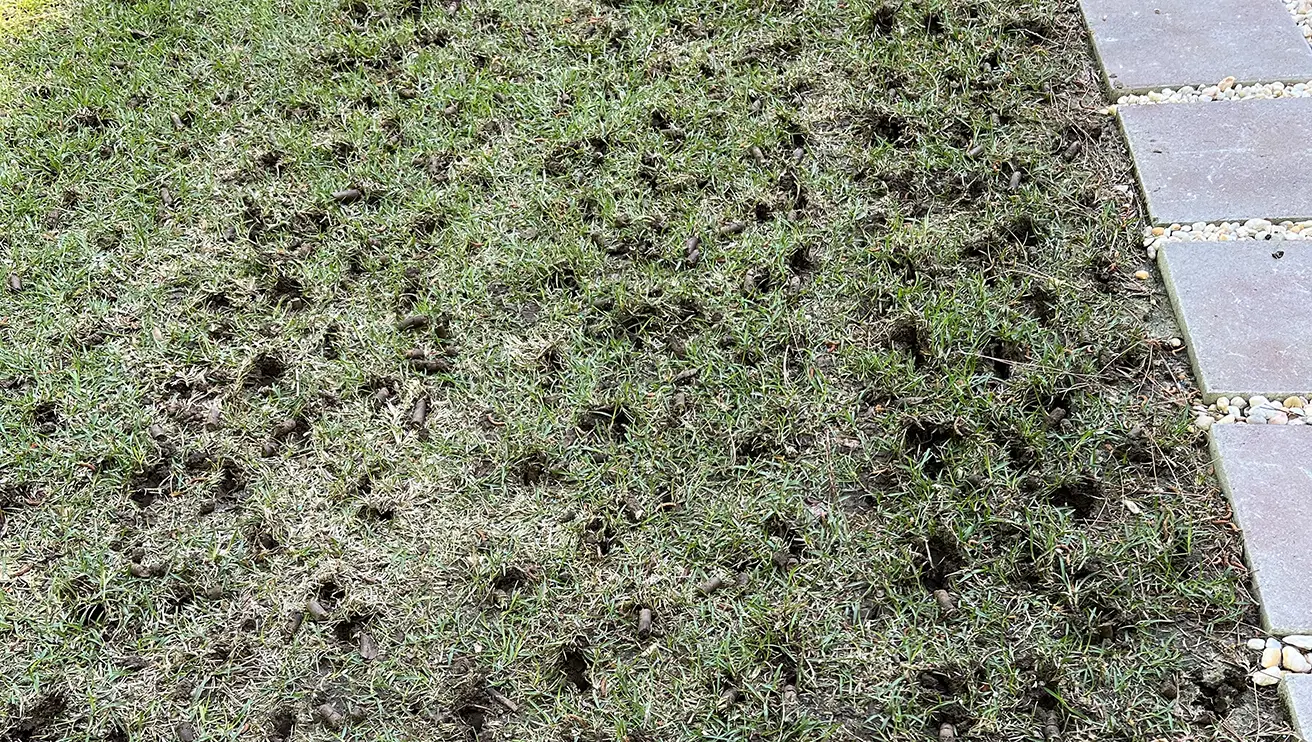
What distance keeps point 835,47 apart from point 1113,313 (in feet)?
4.42

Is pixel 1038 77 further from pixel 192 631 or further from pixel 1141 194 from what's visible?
pixel 192 631

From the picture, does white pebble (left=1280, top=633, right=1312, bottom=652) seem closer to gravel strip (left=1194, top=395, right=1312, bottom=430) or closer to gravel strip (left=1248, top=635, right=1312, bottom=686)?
gravel strip (left=1248, top=635, right=1312, bottom=686)

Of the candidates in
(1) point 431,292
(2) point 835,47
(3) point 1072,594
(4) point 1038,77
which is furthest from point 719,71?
(3) point 1072,594

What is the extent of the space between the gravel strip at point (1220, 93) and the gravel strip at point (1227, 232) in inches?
20.8

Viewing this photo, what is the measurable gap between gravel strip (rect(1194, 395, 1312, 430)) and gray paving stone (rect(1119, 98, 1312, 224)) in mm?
596

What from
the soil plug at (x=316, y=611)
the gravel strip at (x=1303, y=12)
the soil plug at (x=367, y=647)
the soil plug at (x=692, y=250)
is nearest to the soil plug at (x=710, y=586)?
the soil plug at (x=367, y=647)

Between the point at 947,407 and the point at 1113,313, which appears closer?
the point at 947,407

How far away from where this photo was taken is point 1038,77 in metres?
2.96

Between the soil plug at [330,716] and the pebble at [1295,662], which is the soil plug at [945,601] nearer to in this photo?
the pebble at [1295,662]

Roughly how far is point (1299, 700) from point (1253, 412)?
0.66m

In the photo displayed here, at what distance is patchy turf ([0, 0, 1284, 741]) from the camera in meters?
1.88

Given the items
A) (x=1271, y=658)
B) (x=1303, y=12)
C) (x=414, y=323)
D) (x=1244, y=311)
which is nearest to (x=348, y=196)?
(x=414, y=323)

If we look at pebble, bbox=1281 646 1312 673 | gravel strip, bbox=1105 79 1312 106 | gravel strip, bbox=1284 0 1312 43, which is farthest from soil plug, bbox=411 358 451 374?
gravel strip, bbox=1284 0 1312 43

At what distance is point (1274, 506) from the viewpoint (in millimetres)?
1934
